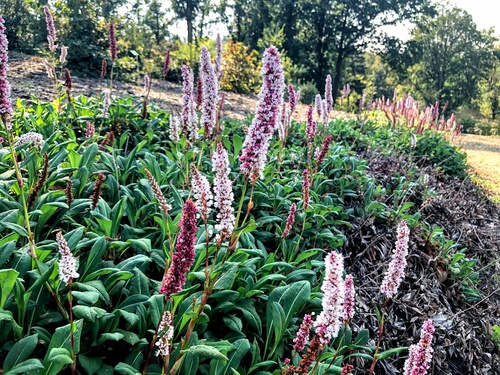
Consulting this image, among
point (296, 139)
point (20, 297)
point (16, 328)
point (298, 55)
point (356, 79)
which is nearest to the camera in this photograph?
point (16, 328)

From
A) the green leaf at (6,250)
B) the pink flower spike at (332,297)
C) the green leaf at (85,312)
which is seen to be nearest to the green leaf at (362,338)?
the pink flower spike at (332,297)

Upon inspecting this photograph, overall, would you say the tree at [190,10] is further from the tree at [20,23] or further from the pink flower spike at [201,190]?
the pink flower spike at [201,190]

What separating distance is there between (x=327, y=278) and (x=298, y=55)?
1616 inches

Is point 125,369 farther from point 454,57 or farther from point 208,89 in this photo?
point 454,57

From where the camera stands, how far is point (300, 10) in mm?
41156

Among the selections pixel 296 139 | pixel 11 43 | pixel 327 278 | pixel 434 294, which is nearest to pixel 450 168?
pixel 296 139

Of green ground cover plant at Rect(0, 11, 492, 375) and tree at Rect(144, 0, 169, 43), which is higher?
tree at Rect(144, 0, 169, 43)

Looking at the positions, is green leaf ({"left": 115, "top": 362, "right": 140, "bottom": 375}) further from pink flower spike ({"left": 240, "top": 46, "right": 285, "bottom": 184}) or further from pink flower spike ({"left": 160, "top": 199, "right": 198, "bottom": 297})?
pink flower spike ({"left": 240, "top": 46, "right": 285, "bottom": 184})

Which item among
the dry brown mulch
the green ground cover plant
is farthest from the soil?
the green ground cover plant

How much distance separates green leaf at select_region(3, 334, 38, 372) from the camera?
1.73 metres

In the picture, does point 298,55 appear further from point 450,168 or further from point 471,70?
point 450,168

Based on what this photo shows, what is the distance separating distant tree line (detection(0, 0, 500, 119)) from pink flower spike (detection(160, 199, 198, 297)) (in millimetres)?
15365

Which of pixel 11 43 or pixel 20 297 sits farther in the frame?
pixel 11 43

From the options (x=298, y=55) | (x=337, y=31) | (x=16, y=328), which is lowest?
(x=16, y=328)
